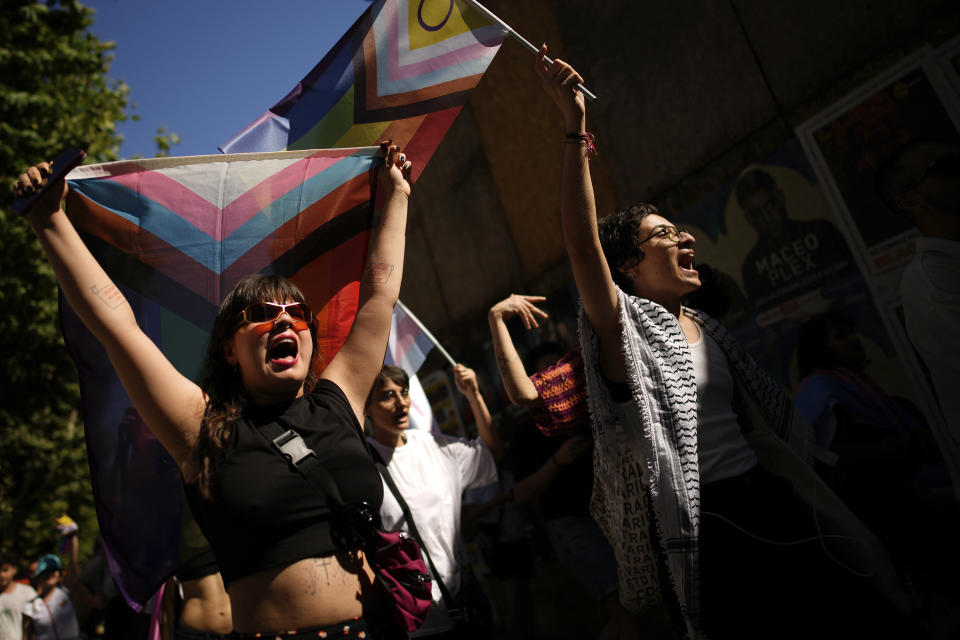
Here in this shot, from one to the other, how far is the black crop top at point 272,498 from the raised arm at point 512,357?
36.7 inches

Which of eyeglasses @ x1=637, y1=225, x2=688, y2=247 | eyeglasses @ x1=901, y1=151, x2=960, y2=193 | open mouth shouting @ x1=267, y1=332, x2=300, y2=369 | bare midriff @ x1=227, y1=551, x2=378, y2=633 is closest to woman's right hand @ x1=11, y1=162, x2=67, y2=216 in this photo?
open mouth shouting @ x1=267, y1=332, x2=300, y2=369

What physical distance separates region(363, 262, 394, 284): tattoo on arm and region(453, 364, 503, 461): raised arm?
1.80 metres

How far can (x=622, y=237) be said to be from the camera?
2480mm

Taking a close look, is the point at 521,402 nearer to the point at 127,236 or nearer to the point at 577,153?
the point at 577,153

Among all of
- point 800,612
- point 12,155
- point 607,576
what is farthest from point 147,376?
point 12,155

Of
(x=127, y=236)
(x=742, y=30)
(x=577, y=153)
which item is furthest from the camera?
(x=742, y=30)

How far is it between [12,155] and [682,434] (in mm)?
11735

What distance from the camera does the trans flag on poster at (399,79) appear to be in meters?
3.01

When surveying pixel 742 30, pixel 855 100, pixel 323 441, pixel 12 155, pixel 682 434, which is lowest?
pixel 682 434

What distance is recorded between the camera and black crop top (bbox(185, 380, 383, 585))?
1604 mm

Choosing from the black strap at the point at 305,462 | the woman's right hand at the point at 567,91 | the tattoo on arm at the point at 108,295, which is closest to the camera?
the black strap at the point at 305,462

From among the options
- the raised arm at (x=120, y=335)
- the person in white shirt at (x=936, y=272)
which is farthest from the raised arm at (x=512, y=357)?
the person in white shirt at (x=936, y=272)

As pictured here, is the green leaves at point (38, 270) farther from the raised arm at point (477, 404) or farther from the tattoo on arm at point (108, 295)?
the tattoo on arm at point (108, 295)

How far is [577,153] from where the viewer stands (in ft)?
6.70
